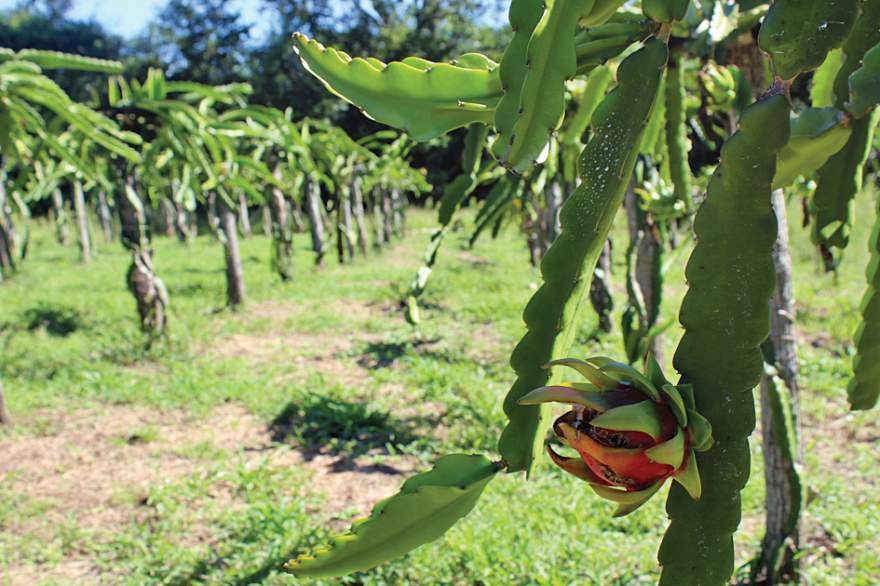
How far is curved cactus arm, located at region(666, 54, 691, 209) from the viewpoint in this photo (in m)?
1.12

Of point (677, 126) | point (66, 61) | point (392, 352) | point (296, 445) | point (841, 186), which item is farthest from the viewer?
point (392, 352)

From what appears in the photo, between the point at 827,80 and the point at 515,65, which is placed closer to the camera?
the point at 515,65

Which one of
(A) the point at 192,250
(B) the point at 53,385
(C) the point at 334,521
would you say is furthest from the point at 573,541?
(A) the point at 192,250

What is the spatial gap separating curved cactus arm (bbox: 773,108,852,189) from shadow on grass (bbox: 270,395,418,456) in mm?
2409

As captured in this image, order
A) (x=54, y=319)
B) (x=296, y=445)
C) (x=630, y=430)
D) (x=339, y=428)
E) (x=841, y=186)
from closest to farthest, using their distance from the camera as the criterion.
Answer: (x=630, y=430) < (x=841, y=186) < (x=296, y=445) < (x=339, y=428) < (x=54, y=319)

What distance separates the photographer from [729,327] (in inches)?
21.3

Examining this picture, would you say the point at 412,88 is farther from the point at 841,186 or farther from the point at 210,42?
the point at 210,42

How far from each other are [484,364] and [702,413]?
3611 millimetres

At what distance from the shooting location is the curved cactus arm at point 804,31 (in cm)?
56

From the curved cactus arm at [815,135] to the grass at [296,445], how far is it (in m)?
1.51

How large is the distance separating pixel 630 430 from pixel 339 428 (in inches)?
109

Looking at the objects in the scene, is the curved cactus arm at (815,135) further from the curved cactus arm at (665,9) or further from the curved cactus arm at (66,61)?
the curved cactus arm at (66,61)

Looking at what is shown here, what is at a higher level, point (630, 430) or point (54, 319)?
point (630, 430)

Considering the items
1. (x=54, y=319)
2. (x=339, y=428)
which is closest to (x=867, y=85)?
(x=339, y=428)
